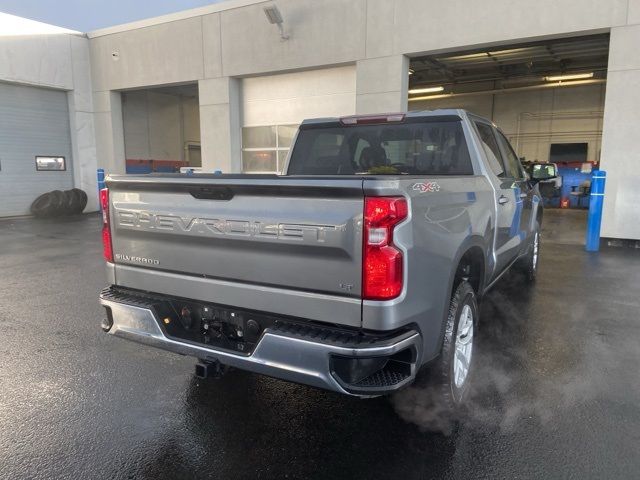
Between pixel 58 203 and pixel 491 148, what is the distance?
15.4m

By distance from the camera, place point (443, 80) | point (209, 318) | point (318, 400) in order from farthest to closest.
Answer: point (443, 80) < point (318, 400) < point (209, 318)

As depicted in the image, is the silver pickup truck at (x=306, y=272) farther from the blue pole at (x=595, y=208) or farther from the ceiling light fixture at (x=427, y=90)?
the ceiling light fixture at (x=427, y=90)

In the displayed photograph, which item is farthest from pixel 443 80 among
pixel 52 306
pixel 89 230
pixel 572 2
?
pixel 52 306

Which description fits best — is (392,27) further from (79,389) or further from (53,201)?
(53,201)

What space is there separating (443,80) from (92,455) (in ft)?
70.2

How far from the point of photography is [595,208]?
9039 millimetres

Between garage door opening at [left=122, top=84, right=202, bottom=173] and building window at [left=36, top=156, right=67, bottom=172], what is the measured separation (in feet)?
7.88

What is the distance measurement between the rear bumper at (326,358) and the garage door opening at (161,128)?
17.2 metres

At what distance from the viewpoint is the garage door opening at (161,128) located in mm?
19453

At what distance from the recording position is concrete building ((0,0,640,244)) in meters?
9.77

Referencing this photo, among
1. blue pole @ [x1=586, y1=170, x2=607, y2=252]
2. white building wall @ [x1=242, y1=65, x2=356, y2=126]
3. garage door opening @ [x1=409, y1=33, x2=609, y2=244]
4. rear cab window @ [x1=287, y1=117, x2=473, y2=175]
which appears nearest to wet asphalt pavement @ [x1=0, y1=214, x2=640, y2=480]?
rear cab window @ [x1=287, y1=117, x2=473, y2=175]

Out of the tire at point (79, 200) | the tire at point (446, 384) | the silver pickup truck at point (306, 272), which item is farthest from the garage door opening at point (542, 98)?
the silver pickup truck at point (306, 272)

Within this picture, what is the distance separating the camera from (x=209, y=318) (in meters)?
2.89

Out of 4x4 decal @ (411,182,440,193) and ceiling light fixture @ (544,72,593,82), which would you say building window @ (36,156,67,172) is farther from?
ceiling light fixture @ (544,72,593,82)
